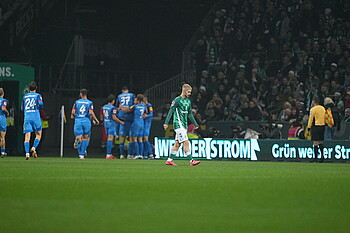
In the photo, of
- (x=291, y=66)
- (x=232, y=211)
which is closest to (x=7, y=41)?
(x=291, y=66)

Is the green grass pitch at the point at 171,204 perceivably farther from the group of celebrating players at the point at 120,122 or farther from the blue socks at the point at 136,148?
the blue socks at the point at 136,148

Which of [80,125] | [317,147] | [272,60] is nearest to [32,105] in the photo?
[80,125]

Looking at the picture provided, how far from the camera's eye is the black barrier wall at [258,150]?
24531 millimetres

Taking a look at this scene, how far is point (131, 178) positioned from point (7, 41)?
23816mm

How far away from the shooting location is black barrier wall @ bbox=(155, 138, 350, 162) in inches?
966

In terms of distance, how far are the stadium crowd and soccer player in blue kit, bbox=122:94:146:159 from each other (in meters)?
3.72

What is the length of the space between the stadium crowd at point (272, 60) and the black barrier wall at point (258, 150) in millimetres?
1719

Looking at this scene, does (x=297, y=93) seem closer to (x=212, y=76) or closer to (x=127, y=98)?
(x=212, y=76)

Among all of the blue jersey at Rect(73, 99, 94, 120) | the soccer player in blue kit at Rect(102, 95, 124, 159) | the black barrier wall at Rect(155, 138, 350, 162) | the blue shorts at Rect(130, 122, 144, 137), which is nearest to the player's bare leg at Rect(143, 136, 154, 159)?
the blue shorts at Rect(130, 122, 144, 137)

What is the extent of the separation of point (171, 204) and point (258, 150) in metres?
16.6

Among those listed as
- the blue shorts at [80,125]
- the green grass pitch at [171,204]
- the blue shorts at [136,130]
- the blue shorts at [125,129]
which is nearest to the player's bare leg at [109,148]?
the blue shorts at [125,129]

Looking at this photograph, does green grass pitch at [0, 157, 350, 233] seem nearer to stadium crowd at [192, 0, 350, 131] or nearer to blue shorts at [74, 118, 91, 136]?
blue shorts at [74, 118, 91, 136]

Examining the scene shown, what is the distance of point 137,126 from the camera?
2583cm

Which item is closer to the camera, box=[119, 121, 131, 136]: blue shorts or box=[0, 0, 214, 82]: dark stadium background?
box=[119, 121, 131, 136]: blue shorts
